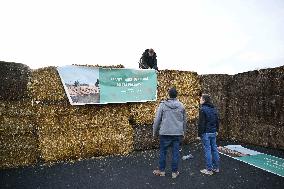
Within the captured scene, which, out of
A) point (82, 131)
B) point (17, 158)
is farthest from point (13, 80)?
point (82, 131)

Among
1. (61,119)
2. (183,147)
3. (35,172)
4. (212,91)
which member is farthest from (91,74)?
(212,91)

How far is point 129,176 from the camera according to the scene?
7.43 meters

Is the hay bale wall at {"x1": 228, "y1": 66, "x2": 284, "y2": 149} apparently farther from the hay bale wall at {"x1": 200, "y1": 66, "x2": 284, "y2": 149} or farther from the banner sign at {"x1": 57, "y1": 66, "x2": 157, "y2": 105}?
the banner sign at {"x1": 57, "y1": 66, "x2": 157, "y2": 105}

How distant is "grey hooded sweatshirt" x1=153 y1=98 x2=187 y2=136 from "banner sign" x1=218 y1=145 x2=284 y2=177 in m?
2.77

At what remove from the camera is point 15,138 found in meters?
8.60

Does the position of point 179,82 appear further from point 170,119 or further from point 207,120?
point 170,119

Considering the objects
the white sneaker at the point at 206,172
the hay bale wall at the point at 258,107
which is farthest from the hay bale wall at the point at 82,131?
the hay bale wall at the point at 258,107

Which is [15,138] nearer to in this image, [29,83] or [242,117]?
[29,83]

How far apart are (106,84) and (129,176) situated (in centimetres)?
340

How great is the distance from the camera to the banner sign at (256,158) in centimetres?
791

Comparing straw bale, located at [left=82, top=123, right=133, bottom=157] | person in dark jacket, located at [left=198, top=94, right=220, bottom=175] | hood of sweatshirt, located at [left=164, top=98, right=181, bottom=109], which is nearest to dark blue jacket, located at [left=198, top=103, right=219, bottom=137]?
person in dark jacket, located at [left=198, top=94, right=220, bottom=175]

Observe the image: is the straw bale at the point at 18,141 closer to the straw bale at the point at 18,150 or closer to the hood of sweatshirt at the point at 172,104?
the straw bale at the point at 18,150

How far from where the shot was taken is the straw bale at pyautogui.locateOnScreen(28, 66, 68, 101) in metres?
8.88

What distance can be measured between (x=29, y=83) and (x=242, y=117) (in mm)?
8225
